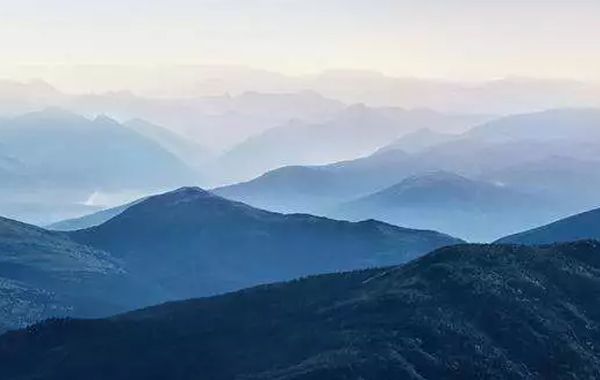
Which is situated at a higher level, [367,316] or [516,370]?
[367,316]

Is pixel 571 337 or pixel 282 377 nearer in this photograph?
pixel 282 377

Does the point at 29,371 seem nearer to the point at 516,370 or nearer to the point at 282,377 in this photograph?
the point at 282,377

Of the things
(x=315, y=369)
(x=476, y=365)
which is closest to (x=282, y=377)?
(x=315, y=369)

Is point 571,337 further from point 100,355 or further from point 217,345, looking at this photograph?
point 100,355

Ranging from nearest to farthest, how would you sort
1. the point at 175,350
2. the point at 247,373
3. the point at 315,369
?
the point at 315,369 < the point at 247,373 < the point at 175,350

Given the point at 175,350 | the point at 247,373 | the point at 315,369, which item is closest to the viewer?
the point at 315,369

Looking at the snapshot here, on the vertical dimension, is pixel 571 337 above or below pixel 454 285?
below

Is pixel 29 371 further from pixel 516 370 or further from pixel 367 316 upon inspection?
pixel 516 370

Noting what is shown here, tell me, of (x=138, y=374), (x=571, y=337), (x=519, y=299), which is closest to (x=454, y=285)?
(x=519, y=299)

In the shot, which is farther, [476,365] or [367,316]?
[367,316]
